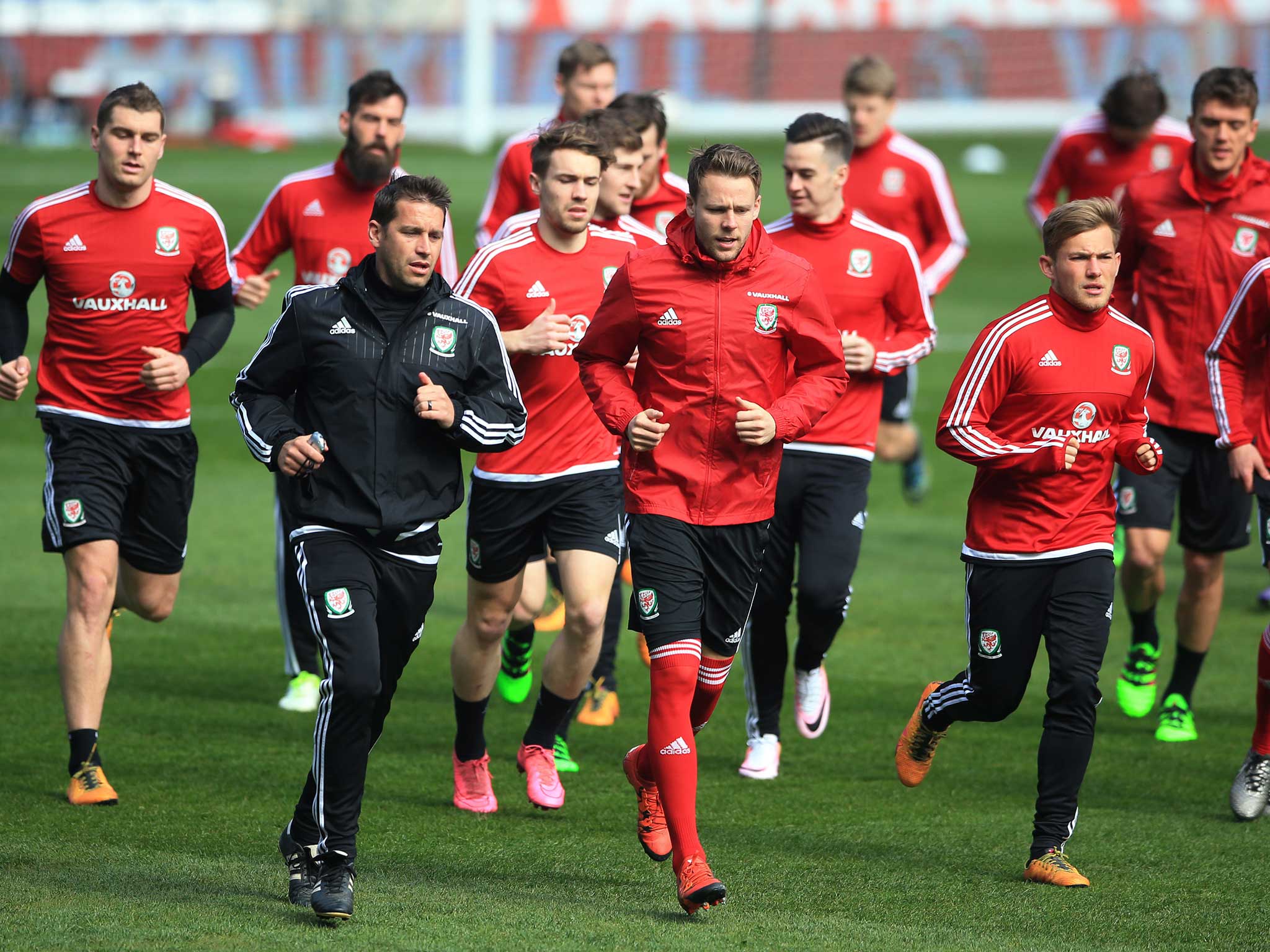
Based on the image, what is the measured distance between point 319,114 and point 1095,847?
63326 millimetres

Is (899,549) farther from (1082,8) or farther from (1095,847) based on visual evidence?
(1082,8)

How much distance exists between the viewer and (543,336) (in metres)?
6.54

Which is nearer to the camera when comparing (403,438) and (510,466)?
(403,438)

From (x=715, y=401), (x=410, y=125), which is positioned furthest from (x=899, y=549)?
(x=410, y=125)

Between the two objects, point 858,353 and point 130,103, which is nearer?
point 130,103

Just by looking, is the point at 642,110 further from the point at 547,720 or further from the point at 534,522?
the point at 547,720

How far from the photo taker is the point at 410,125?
216 ft

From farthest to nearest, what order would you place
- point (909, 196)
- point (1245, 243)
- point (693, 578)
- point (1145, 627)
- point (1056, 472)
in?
point (909, 196), point (1145, 627), point (1245, 243), point (1056, 472), point (693, 578)

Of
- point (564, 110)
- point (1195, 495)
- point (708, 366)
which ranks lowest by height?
point (1195, 495)

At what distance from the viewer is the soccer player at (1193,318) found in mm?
7754

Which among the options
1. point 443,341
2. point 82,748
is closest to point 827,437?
point 443,341

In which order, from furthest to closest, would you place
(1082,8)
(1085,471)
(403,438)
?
(1082,8)
(1085,471)
(403,438)

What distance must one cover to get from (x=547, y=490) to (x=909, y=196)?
11.7ft

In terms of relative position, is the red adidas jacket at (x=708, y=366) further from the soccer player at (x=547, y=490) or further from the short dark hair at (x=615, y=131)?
the short dark hair at (x=615, y=131)
